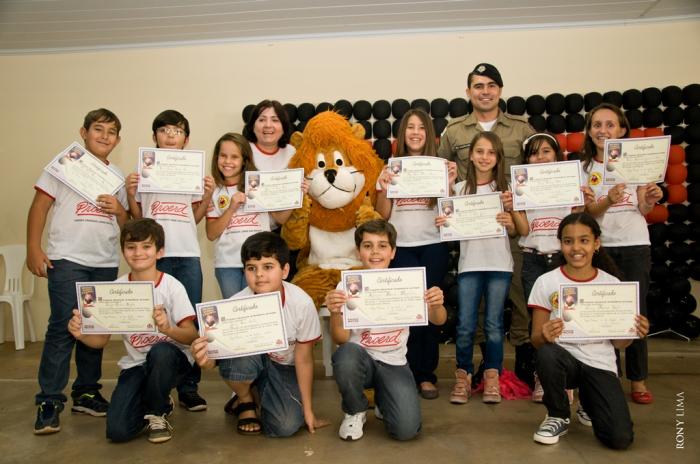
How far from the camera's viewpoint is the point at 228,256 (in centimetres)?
333

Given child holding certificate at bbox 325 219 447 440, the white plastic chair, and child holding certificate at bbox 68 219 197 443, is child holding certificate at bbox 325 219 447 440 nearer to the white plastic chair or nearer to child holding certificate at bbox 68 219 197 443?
child holding certificate at bbox 68 219 197 443

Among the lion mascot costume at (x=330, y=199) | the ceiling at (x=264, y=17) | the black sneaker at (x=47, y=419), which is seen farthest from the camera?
the ceiling at (x=264, y=17)

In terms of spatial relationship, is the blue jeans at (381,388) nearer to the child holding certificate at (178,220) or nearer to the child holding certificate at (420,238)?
the child holding certificate at (420,238)

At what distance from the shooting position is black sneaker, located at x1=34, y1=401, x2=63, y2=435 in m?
2.92

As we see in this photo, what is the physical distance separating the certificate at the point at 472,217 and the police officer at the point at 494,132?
49 centimetres

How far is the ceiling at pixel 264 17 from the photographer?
15.0ft

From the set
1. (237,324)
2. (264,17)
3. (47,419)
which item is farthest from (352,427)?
(264,17)

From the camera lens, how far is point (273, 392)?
282cm

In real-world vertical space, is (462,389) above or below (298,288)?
below

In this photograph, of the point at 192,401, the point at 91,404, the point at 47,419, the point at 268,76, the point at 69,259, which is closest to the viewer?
the point at 47,419

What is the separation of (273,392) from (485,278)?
1.34 m

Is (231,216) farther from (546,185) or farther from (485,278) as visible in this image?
(546,185)

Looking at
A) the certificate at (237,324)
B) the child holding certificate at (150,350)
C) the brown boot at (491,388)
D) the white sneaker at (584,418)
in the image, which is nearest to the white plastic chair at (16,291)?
the child holding certificate at (150,350)

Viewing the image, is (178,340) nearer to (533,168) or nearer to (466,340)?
(466,340)
